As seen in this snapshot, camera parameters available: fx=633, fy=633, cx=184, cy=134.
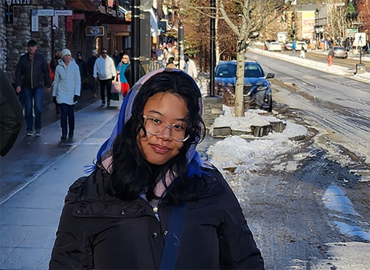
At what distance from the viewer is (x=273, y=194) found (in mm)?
8289

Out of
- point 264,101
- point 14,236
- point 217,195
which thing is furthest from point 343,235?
point 264,101

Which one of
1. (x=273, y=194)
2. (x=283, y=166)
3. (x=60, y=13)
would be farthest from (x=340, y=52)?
(x=273, y=194)

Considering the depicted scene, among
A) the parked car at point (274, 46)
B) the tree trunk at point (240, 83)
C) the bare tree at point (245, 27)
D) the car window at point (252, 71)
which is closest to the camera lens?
the bare tree at point (245, 27)

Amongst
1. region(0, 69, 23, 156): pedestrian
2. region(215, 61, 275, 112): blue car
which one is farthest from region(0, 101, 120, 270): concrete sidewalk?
region(215, 61, 275, 112): blue car

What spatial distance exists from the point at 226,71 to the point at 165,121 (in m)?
18.3

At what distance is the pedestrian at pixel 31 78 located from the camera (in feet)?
39.2

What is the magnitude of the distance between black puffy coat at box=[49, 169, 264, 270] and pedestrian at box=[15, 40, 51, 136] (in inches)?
397

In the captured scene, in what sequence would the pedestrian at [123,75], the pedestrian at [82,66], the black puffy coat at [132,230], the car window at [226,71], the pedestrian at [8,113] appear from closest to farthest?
1. the black puffy coat at [132,230]
2. the pedestrian at [8,113]
3. the pedestrian at [123,75]
4. the car window at [226,71]
5. the pedestrian at [82,66]

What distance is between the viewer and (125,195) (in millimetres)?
2105

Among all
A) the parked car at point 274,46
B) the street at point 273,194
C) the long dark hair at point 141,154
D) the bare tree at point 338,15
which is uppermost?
the bare tree at point 338,15

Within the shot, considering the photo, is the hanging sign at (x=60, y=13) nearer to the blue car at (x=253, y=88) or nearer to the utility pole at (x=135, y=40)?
the blue car at (x=253, y=88)

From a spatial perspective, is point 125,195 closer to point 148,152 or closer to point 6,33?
point 148,152

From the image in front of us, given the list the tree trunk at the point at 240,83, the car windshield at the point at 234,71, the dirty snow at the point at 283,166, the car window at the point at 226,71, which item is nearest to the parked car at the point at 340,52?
the car windshield at the point at 234,71

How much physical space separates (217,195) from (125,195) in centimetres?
33
